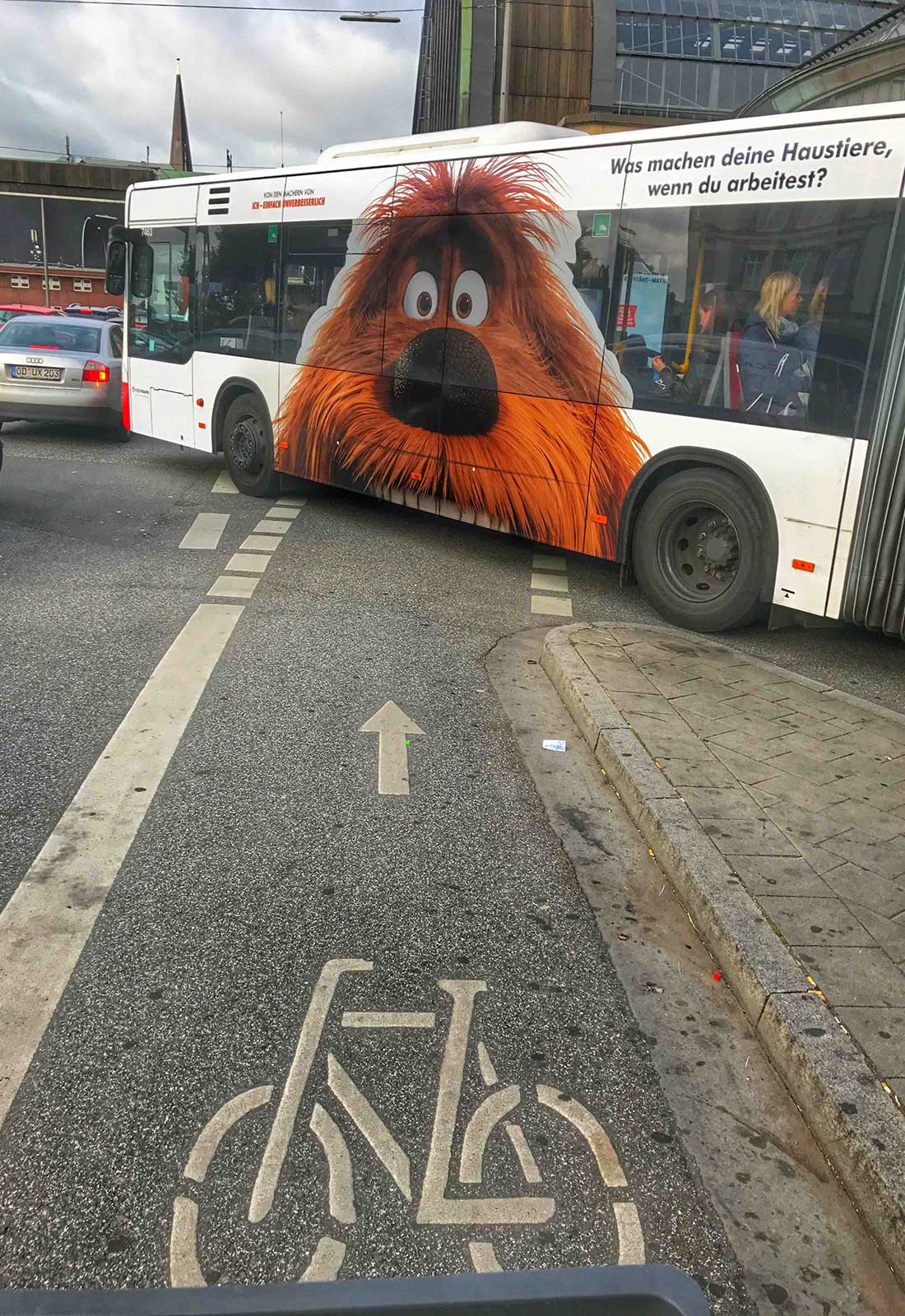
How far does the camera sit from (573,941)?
3.62m

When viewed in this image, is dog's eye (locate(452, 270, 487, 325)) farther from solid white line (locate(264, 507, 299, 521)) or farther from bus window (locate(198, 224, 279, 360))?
solid white line (locate(264, 507, 299, 521))

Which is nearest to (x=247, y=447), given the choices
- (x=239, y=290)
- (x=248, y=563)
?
(x=239, y=290)

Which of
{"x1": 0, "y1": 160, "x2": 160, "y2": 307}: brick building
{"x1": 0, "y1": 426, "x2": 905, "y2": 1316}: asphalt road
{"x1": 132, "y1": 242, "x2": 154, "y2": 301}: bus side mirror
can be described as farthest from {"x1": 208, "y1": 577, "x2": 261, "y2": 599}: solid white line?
{"x1": 0, "y1": 160, "x2": 160, "y2": 307}: brick building

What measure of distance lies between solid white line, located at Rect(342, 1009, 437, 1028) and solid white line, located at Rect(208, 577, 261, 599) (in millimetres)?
5092

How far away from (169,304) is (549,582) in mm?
6239

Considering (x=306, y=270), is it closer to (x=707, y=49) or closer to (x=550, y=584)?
(x=550, y=584)

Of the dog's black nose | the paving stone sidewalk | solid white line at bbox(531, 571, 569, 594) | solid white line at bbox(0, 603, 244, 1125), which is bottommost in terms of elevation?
solid white line at bbox(0, 603, 244, 1125)

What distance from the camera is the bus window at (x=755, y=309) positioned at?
6246 millimetres

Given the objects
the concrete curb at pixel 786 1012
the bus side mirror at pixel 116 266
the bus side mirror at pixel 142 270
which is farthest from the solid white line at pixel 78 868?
the bus side mirror at pixel 116 266

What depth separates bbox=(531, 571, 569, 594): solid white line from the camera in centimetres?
876

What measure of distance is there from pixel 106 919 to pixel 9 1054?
28.3 inches

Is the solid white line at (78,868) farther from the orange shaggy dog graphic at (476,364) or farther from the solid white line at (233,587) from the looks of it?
the orange shaggy dog graphic at (476,364)

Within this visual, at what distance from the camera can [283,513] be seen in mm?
11141

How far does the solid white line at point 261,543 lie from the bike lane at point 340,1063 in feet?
15.1
